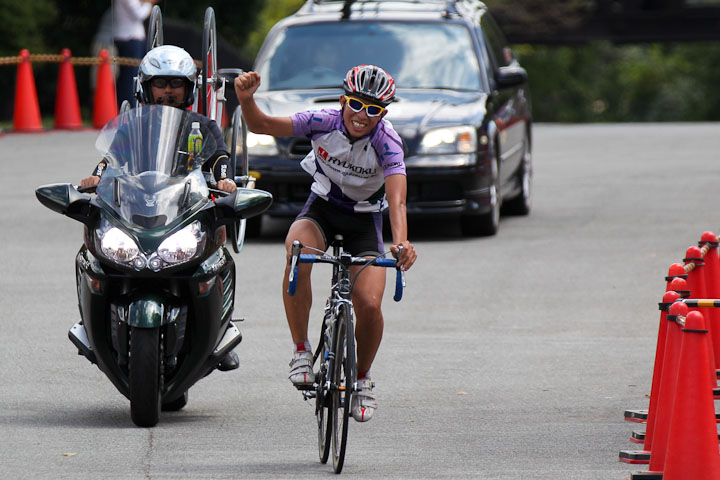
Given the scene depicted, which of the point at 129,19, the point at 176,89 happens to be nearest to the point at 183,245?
the point at 176,89

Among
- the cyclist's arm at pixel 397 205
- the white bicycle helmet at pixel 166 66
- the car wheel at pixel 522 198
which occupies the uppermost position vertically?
the white bicycle helmet at pixel 166 66

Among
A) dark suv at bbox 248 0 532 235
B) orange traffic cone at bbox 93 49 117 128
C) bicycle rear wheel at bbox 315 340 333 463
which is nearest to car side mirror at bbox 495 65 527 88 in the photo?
dark suv at bbox 248 0 532 235

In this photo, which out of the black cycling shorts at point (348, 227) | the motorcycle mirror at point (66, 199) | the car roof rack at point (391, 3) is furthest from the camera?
the car roof rack at point (391, 3)

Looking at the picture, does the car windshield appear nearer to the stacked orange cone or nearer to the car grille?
the car grille

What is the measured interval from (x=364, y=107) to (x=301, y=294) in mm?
872

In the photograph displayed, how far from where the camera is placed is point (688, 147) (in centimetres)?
2462

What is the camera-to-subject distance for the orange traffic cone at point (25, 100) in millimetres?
22812

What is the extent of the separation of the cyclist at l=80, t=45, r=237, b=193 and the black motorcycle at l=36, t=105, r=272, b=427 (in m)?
0.16

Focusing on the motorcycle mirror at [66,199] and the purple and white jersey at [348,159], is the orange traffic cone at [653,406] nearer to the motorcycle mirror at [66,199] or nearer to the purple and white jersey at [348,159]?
the purple and white jersey at [348,159]

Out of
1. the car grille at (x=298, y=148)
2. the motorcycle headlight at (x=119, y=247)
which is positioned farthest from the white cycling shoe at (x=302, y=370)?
the car grille at (x=298, y=148)

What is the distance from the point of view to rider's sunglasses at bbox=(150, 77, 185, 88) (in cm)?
825

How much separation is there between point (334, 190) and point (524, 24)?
3562 cm

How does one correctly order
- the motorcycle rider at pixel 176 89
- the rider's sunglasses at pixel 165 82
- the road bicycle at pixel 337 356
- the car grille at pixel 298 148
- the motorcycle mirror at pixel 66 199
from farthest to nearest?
the car grille at pixel 298 148
the rider's sunglasses at pixel 165 82
the motorcycle rider at pixel 176 89
the motorcycle mirror at pixel 66 199
the road bicycle at pixel 337 356

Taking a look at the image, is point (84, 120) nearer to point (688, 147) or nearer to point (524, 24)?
Answer: point (688, 147)
